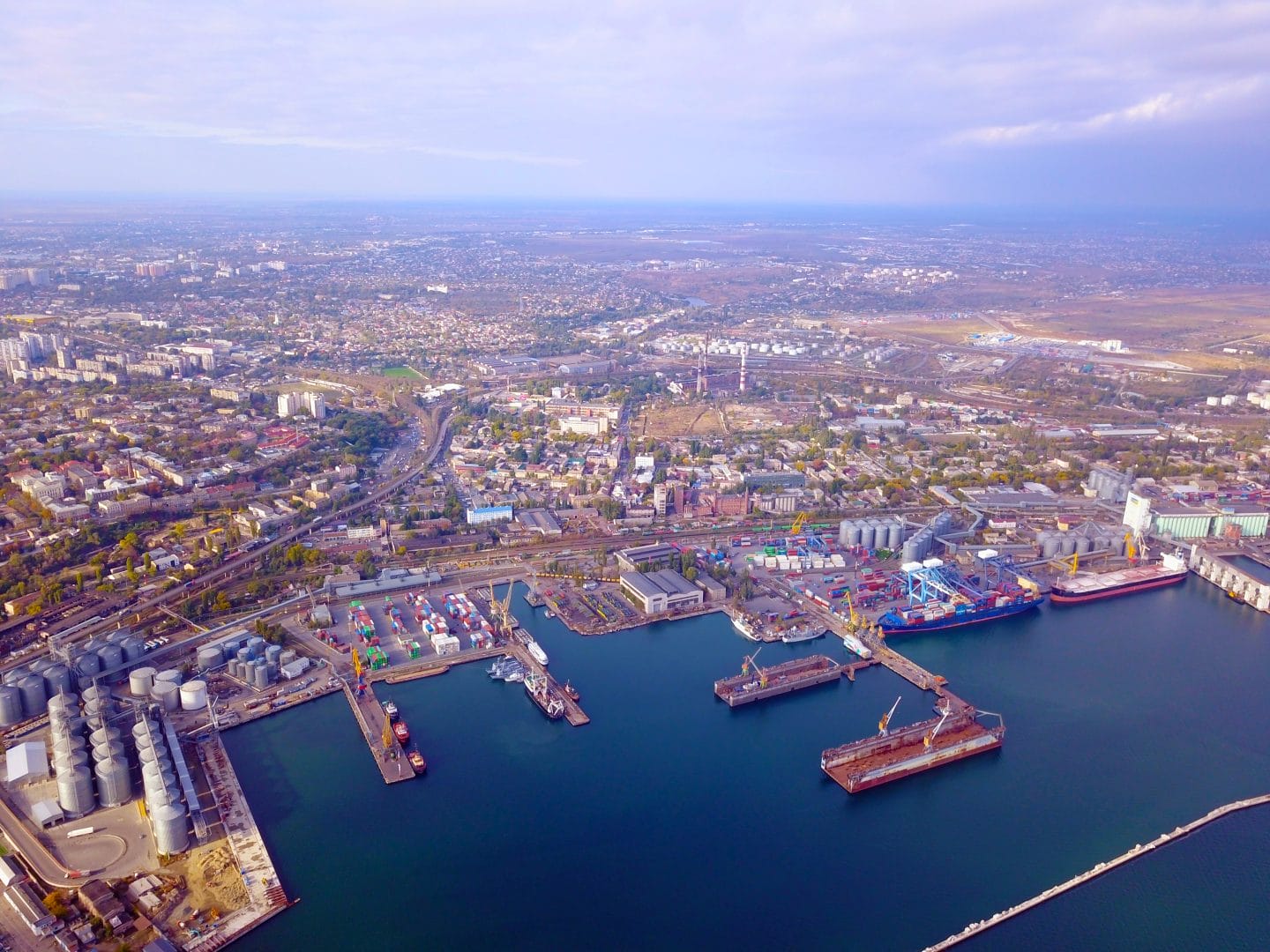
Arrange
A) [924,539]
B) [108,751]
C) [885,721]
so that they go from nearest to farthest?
[108,751], [885,721], [924,539]

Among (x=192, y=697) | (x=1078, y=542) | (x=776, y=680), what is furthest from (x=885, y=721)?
(x=192, y=697)

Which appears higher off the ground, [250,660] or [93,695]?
[93,695]

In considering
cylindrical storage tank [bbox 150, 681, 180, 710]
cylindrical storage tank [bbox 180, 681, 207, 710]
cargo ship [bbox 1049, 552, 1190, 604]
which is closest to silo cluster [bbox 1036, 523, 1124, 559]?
cargo ship [bbox 1049, 552, 1190, 604]

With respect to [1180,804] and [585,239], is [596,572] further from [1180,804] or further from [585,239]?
[585,239]

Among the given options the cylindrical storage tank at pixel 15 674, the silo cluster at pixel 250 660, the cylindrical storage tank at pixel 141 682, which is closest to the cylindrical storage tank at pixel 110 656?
the cylindrical storage tank at pixel 141 682

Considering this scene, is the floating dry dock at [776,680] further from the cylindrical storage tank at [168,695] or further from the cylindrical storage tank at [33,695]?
the cylindrical storage tank at [33,695]

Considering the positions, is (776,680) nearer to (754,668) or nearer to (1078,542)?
(754,668)
